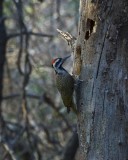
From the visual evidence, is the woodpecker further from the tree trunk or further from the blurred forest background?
the blurred forest background

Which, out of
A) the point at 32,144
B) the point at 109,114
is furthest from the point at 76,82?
the point at 32,144

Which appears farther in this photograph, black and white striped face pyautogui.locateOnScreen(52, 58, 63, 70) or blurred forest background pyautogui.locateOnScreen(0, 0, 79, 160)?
blurred forest background pyautogui.locateOnScreen(0, 0, 79, 160)

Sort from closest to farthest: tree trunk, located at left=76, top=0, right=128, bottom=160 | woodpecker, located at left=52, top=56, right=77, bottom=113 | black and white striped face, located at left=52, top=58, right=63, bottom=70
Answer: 1. tree trunk, located at left=76, top=0, right=128, bottom=160
2. woodpecker, located at left=52, top=56, right=77, bottom=113
3. black and white striped face, located at left=52, top=58, right=63, bottom=70

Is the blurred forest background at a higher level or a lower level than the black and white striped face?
lower

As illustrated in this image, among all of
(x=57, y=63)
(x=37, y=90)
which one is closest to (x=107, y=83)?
(x=57, y=63)

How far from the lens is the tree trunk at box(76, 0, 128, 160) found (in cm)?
347

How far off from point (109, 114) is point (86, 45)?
0.50m

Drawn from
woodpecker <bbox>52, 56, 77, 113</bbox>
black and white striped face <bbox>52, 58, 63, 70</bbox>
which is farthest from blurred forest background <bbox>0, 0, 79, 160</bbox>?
woodpecker <bbox>52, 56, 77, 113</bbox>

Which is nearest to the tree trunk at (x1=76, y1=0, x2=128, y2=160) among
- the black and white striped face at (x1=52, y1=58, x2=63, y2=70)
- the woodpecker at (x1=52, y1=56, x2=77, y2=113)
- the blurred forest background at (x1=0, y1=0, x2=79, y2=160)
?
the woodpecker at (x1=52, y1=56, x2=77, y2=113)

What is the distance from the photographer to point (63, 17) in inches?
364

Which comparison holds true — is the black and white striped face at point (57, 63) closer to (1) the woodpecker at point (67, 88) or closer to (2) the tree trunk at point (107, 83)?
(1) the woodpecker at point (67, 88)

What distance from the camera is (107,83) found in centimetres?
349

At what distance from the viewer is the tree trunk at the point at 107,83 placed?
347 centimetres

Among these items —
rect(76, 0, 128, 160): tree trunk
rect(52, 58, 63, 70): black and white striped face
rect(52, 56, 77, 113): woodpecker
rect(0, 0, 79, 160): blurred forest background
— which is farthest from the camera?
rect(0, 0, 79, 160): blurred forest background
